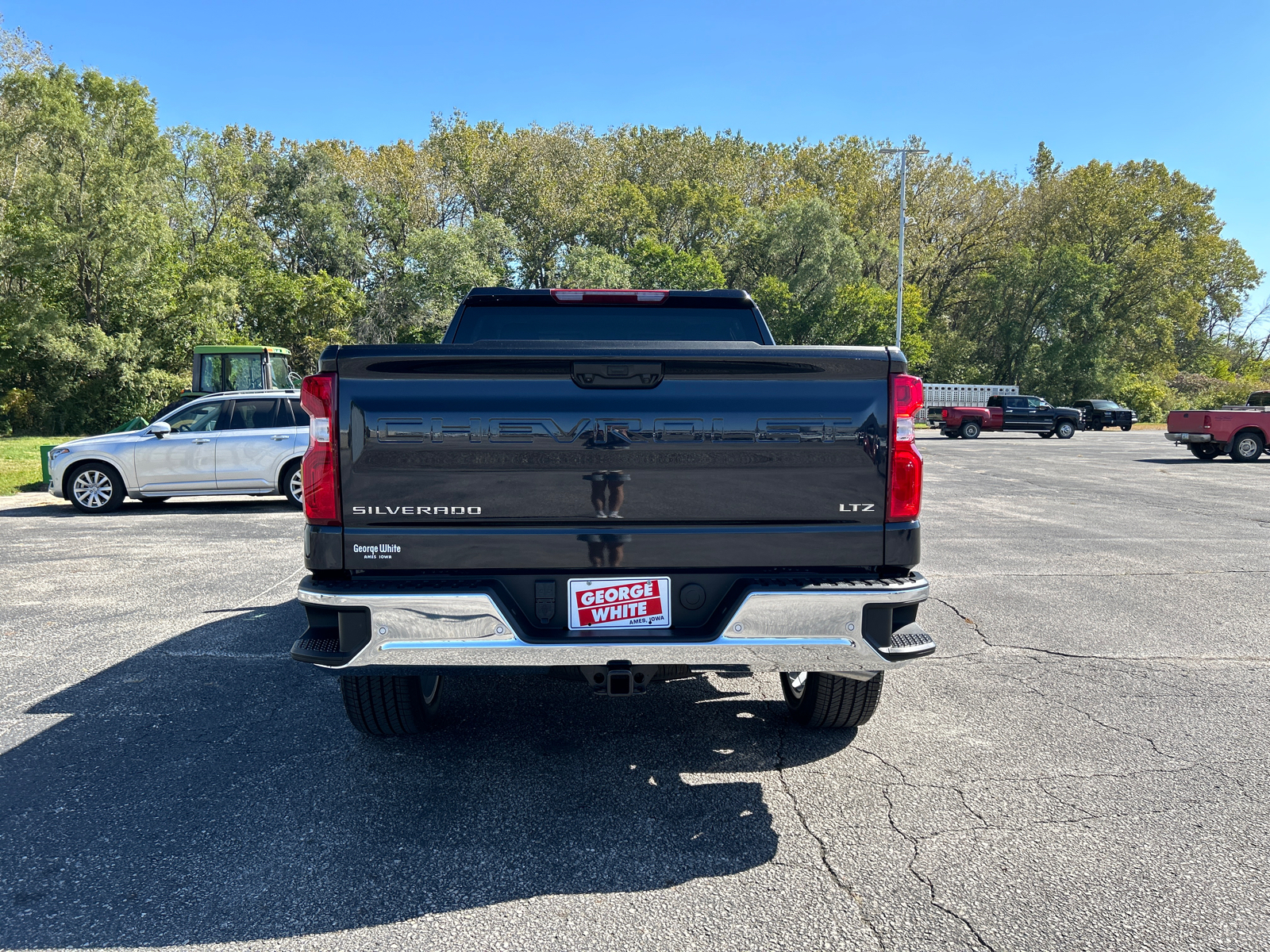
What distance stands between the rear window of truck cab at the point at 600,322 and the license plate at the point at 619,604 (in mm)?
1883

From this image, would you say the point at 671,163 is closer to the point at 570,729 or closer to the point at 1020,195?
the point at 1020,195

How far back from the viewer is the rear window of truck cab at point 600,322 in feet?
15.0

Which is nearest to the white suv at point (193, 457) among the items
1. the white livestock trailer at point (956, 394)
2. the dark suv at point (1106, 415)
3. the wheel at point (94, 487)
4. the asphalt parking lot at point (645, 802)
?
the wheel at point (94, 487)

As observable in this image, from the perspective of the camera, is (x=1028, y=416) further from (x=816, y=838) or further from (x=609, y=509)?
(x=609, y=509)

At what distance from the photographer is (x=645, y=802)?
3400 millimetres

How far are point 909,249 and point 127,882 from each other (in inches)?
2436

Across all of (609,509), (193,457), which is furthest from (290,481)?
(609,509)

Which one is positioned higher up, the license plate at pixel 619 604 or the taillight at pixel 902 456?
the taillight at pixel 902 456

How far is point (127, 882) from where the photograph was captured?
2.81 meters

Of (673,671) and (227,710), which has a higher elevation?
(673,671)

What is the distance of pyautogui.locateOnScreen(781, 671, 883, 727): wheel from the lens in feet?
12.6

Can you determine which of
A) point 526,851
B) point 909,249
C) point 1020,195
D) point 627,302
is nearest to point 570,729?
point 526,851

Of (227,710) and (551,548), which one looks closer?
(551,548)

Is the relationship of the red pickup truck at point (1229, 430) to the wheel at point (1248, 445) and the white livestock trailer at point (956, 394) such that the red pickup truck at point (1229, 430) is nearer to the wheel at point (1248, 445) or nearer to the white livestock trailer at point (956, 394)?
the wheel at point (1248, 445)
